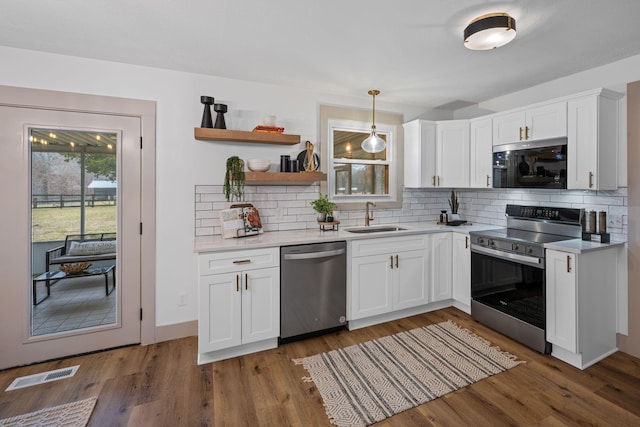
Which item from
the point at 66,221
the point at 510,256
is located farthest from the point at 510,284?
the point at 66,221

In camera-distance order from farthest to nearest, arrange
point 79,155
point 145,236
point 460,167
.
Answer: point 460,167 → point 145,236 → point 79,155

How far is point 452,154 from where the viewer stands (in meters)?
3.65

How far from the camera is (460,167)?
3.64 meters

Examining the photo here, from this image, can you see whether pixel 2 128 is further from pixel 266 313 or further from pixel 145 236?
pixel 266 313

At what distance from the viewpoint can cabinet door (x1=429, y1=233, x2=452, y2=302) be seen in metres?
3.31

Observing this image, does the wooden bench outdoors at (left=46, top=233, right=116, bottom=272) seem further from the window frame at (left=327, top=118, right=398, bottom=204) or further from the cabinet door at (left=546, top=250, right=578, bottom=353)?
the cabinet door at (left=546, top=250, right=578, bottom=353)

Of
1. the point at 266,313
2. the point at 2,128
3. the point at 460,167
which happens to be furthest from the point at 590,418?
the point at 2,128

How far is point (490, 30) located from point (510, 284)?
2.15 m

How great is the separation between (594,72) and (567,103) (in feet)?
1.73

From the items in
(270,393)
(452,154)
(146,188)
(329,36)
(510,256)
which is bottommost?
(270,393)

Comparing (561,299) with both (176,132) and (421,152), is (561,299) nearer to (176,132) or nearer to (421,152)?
(421,152)

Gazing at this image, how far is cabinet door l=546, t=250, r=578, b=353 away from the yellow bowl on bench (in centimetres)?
396

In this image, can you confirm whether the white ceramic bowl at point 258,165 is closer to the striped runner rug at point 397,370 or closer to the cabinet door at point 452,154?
the striped runner rug at point 397,370

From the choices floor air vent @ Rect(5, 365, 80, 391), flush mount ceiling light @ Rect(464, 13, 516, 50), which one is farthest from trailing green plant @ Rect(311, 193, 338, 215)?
floor air vent @ Rect(5, 365, 80, 391)
